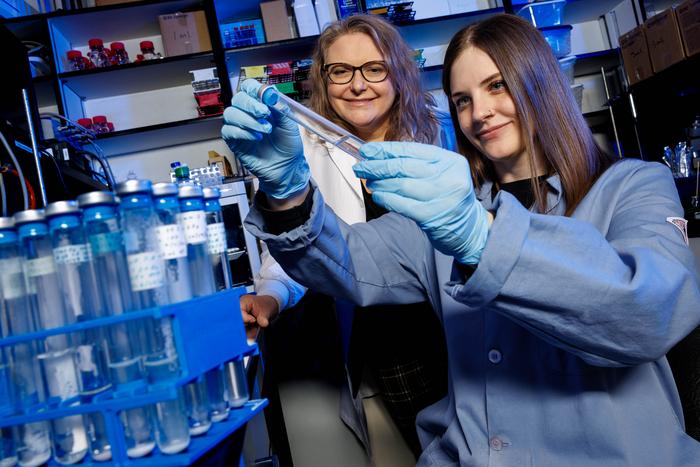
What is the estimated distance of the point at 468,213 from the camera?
70 cm

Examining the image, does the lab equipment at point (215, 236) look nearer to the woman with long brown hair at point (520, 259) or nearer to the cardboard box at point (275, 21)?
the woman with long brown hair at point (520, 259)

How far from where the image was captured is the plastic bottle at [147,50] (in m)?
3.25

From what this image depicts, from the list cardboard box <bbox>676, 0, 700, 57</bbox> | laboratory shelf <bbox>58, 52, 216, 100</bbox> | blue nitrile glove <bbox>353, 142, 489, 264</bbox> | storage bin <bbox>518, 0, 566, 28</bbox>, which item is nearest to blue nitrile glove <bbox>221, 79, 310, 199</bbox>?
blue nitrile glove <bbox>353, 142, 489, 264</bbox>

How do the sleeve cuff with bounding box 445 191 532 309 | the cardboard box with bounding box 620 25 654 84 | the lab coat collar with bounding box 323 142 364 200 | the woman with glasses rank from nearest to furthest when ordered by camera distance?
the sleeve cuff with bounding box 445 191 532 309, the woman with glasses, the lab coat collar with bounding box 323 142 364 200, the cardboard box with bounding box 620 25 654 84

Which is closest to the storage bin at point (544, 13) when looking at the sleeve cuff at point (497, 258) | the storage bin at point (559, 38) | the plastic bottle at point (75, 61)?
the storage bin at point (559, 38)

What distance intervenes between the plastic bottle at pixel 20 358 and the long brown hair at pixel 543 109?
89 centimetres

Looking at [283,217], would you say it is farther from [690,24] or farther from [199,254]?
[690,24]

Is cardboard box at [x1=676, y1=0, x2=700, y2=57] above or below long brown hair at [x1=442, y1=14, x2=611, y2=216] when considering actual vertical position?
above

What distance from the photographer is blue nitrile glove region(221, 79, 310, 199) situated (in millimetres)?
856

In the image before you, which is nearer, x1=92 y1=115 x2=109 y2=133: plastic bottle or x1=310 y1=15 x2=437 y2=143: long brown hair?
x1=310 y1=15 x2=437 y2=143: long brown hair

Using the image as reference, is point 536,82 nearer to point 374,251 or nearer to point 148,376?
point 374,251

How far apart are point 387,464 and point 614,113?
10.3 feet

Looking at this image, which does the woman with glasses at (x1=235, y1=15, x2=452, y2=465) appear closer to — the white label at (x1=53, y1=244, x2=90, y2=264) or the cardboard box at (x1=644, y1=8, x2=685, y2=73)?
the white label at (x1=53, y1=244, x2=90, y2=264)

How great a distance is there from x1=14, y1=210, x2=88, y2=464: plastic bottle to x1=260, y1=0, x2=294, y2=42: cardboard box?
298 cm
